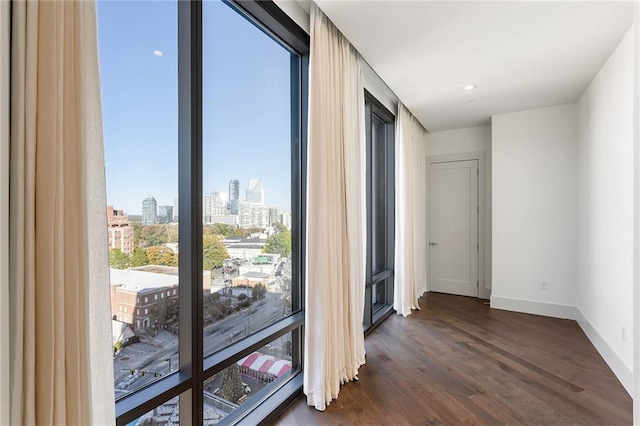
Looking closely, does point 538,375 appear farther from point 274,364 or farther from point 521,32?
point 521,32

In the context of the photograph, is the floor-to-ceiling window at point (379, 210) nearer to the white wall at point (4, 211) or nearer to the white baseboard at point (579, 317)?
the white baseboard at point (579, 317)

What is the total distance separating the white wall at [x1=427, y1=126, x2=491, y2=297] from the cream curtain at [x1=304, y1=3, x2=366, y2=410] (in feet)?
10.8

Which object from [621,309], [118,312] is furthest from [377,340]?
[118,312]

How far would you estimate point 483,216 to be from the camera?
5195mm

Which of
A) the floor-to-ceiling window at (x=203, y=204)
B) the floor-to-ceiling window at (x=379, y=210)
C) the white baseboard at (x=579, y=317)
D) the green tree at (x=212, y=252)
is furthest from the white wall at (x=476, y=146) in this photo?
the green tree at (x=212, y=252)

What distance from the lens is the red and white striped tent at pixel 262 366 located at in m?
2.04

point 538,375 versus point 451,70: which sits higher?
point 451,70

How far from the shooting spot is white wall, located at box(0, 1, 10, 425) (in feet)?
2.51

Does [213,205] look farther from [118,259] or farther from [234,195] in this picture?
[118,259]

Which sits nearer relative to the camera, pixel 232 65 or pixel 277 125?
pixel 232 65

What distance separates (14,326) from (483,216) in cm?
567

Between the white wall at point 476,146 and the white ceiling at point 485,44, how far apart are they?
1.19 meters

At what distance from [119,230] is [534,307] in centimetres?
513

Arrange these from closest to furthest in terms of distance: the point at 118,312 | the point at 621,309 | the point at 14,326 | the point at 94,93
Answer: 1. the point at 14,326
2. the point at 94,93
3. the point at 118,312
4. the point at 621,309
